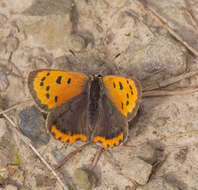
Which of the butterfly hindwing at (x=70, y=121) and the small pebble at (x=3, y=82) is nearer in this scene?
the butterfly hindwing at (x=70, y=121)

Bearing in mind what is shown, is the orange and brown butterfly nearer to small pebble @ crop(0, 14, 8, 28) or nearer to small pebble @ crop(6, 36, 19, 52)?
small pebble @ crop(6, 36, 19, 52)

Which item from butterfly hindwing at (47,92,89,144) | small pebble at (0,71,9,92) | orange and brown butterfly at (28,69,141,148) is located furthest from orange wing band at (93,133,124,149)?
small pebble at (0,71,9,92)

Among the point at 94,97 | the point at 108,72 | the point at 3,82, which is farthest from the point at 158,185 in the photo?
the point at 3,82

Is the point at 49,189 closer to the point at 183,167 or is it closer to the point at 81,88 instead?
the point at 81,88

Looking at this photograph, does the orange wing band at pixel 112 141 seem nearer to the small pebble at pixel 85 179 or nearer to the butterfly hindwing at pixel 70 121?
the butterfly hindwing at pixel 70 121

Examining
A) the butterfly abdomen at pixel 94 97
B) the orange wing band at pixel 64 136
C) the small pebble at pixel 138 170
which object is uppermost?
the butterfly abdomen at pixel 94 97

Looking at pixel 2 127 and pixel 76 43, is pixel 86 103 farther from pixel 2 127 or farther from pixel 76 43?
pixel 2 127

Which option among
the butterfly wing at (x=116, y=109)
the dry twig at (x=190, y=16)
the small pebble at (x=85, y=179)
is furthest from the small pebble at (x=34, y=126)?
the dry twig at (x=190, y=16)
